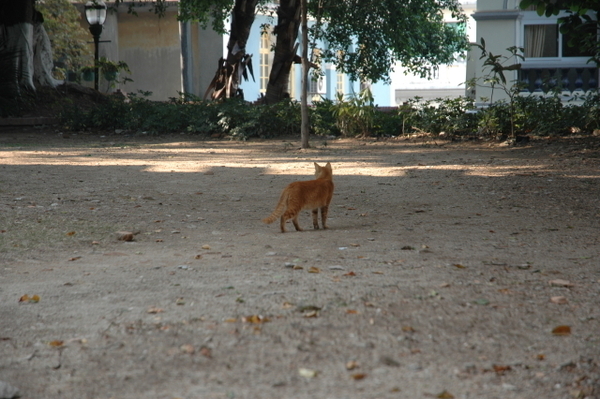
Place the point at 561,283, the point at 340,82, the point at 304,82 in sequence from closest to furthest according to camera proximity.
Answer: the point at 561,283 → the point at 304,82 → the point at 340,82

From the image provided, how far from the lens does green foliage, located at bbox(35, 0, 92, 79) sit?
23302 mm

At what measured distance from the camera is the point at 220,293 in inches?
155

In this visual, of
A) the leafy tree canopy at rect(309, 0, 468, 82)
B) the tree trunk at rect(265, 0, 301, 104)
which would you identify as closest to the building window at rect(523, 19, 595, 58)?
the leafy tree canopy at rect(309, 0, 468, 82)

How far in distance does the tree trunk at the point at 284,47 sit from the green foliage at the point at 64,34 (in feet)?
30.4

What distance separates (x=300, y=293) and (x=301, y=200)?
213 cm

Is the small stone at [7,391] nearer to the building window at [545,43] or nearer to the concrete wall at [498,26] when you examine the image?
the concrete wall at [498,26]

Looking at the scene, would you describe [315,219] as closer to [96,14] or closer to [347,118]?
[347,118]

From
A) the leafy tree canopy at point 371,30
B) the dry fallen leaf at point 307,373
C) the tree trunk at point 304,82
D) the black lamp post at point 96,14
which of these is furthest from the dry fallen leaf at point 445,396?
the black lamp post at point 96,14

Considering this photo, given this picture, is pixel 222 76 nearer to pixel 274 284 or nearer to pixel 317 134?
pixel 317 134

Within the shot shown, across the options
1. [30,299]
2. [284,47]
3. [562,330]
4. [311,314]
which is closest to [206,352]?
[311,314]

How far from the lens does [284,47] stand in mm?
18000

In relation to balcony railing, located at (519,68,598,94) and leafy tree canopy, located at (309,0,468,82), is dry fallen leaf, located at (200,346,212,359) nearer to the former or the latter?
leafy tree canopy, located at (309,0,468,82)

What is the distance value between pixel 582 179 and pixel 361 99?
678 cm

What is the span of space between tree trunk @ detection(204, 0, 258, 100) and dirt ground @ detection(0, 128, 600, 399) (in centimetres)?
1096
